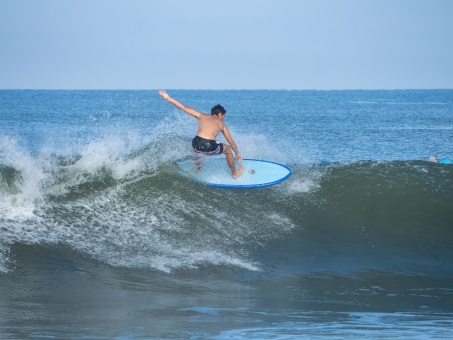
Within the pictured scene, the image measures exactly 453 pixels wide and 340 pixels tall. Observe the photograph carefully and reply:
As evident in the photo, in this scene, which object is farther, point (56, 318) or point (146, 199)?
point (146, 199)

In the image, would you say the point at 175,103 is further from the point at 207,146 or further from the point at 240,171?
the point at 240,171

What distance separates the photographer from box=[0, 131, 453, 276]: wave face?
9.80 m

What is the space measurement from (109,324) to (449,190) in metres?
8.57

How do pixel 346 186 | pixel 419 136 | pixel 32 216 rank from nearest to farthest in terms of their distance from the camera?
pixel 32 216 < pixel 346 186 < pixel 419 136

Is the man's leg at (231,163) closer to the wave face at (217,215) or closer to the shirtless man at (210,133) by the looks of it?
the shirtless man at (210,133)

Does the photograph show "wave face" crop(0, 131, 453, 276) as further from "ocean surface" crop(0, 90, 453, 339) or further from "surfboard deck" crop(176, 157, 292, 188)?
"surfboard deck" crop(176, 157, 292, 188)

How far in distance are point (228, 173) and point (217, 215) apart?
1.08 metres

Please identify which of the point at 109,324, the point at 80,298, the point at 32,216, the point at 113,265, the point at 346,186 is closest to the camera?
the point at 109,324

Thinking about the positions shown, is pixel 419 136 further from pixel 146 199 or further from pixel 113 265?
pixel 113 265

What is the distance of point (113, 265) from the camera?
911 cm

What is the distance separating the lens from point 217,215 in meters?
11.2

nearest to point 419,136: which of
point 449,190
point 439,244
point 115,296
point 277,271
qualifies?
point 449,190

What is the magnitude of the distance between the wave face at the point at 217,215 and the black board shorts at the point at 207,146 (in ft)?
3.23

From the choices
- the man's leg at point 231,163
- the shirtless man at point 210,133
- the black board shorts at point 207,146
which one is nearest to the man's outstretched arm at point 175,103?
the shirtless man at point 210,133
